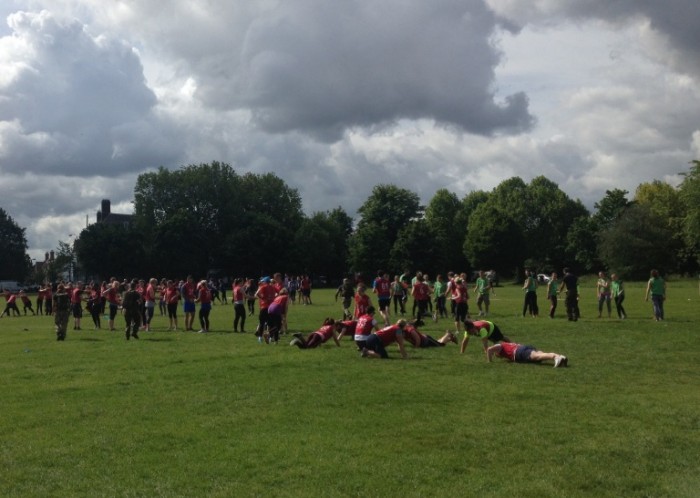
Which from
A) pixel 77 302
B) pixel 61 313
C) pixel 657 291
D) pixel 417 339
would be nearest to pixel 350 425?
pixel 417 339

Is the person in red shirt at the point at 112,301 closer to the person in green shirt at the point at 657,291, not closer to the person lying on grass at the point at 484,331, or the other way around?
the person lying on grass at the point at 484,331

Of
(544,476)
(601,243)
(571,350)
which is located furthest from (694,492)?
(601,243)

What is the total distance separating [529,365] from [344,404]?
557 centimetres

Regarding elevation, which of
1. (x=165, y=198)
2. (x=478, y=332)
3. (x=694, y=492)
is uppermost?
(x=165, y=198)

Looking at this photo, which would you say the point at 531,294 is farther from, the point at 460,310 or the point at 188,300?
the point at 188,300

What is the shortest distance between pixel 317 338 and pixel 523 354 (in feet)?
19.1

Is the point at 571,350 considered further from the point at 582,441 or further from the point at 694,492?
the point at 694,492

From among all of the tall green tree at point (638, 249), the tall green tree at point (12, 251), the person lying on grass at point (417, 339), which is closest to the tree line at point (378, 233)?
the tall green tree at point (638, 249)

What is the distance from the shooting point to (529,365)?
15.2 meters

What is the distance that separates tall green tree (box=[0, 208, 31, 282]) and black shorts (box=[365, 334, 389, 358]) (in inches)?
4550

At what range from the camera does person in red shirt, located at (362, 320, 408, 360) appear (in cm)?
1659

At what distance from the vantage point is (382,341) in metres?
16.9

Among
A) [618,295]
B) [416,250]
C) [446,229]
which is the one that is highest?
[446,229]

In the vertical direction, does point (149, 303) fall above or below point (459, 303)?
below
